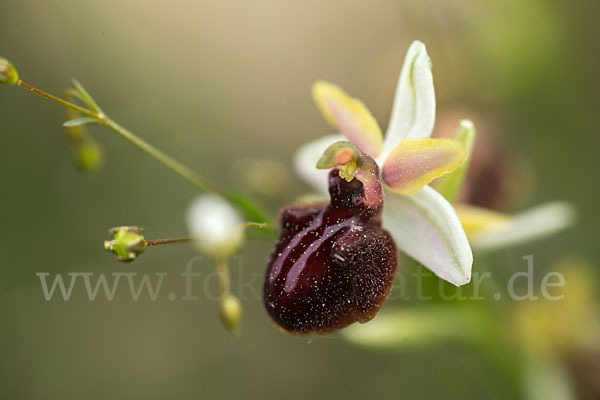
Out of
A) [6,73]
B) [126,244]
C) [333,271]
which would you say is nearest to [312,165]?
[333,271]

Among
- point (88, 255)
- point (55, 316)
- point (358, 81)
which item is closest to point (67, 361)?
point (55, 316)

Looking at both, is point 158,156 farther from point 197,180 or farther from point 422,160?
point 422,160

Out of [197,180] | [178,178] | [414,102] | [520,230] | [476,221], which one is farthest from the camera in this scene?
[178,178]

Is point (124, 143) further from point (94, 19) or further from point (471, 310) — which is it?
point (471, 310)

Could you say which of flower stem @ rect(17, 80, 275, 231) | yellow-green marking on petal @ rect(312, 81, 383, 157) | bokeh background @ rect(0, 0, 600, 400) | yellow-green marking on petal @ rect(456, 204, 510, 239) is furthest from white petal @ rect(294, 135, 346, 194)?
bokeh background @ rect(0, 0, 600, 400)

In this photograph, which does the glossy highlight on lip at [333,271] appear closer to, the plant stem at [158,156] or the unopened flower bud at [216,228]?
the unopened flower bud at [216,228]
